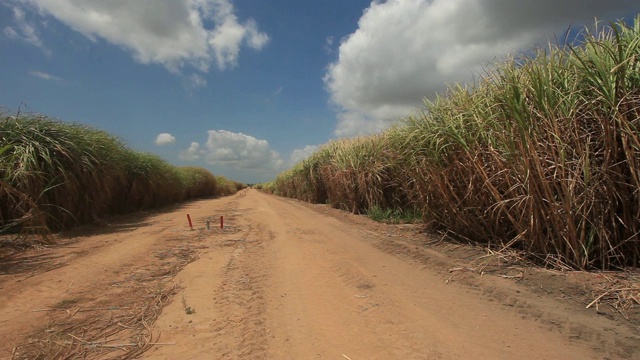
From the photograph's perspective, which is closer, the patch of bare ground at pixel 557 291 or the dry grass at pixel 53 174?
the patch of bare ground at pixel 557 291

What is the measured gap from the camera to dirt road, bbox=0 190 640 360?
2.51 metres

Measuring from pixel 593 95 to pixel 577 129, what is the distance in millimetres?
393

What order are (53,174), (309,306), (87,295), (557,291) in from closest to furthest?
(557,291), (309,306), (87,295), (53,174)

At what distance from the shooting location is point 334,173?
12.6 meters

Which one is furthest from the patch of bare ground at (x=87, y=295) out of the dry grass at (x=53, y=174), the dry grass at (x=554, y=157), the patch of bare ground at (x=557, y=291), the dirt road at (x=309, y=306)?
the dry grass at (x=554, y=157)

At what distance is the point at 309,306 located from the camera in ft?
11.0

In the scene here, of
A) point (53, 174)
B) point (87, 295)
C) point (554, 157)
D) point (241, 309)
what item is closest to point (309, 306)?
point (241, 309)

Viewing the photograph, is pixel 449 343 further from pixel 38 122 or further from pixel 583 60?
pixel 38 122

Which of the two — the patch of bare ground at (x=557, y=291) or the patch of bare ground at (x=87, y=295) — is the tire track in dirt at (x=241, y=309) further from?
the patch of bare ground at (x=557, y=291)

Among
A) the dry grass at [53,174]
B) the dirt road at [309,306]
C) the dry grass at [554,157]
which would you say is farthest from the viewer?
the dry grass at [53,174]

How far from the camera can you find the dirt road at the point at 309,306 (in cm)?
251

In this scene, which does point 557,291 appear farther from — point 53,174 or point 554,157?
point 53,174

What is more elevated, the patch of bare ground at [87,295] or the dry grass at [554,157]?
the dry grass at [554,157]

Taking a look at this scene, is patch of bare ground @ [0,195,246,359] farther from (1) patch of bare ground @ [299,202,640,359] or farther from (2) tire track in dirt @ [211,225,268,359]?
(1) patch of bare ground @ [299,202,640,359]
